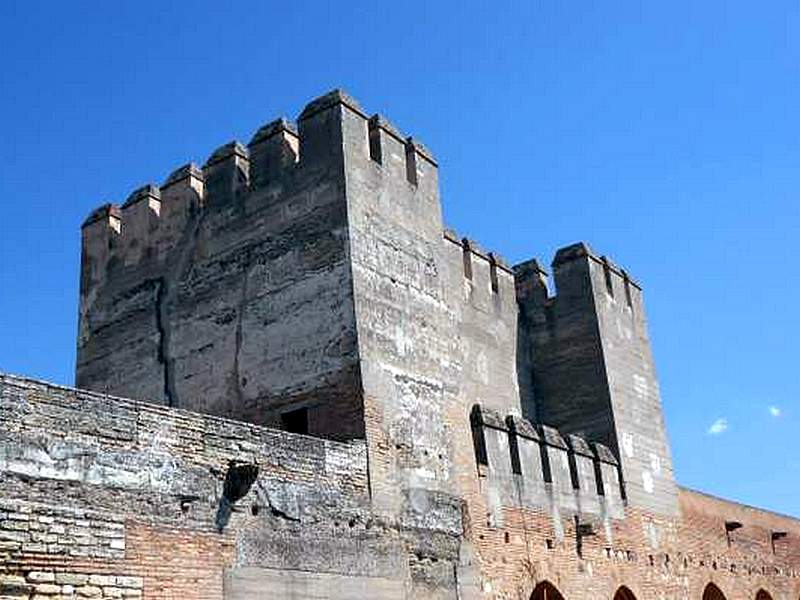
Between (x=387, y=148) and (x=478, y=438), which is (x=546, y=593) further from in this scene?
(x=387, y=148)

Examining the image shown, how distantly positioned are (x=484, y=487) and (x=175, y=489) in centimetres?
456

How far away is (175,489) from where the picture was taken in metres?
8.41

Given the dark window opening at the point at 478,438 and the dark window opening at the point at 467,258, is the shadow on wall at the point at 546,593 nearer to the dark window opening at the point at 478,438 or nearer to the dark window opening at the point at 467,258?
the dark window opening at the point at 478,438

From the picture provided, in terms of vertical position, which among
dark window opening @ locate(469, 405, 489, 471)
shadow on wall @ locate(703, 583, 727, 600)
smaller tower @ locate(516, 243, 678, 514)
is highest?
smaller tower @ locate(516, 243, 678, 514)

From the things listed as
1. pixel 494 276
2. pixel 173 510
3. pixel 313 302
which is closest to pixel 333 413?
pixel 313 302

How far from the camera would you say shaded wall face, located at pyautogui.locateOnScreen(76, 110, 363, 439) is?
11.0m

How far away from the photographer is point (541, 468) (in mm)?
12977

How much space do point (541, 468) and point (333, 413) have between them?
140 inches

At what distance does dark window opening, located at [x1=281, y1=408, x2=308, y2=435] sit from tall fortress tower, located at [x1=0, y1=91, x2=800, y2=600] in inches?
1.3

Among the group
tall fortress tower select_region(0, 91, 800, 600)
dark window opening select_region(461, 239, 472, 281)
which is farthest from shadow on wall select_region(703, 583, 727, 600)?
dark window opening select_region(461, 239, 472, 281)

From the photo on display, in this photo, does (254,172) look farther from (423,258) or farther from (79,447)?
(79,447)

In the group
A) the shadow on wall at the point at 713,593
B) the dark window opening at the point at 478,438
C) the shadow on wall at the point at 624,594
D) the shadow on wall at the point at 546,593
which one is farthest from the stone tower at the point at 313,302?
the shadow on wall at the point at 713,593

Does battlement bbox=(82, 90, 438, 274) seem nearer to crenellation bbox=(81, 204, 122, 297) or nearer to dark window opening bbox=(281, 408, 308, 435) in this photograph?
crenellation bbox=(81, 204, 122, 297)

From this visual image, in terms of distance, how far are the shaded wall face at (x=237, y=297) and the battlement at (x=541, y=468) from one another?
7.79 ft
